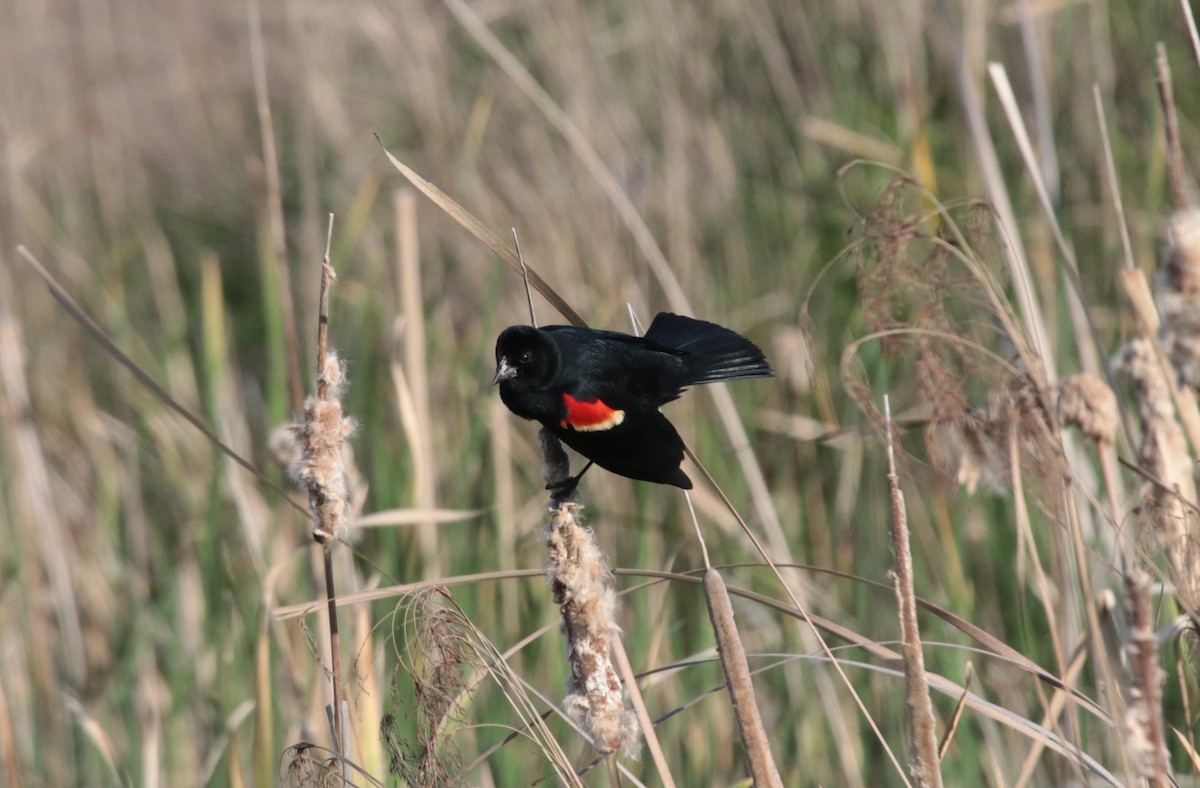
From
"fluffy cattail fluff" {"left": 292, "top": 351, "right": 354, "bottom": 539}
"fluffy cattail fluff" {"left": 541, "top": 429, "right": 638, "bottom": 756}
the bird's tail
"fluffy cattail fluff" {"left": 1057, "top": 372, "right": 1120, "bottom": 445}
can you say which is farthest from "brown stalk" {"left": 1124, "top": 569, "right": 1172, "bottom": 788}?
the bird's tail

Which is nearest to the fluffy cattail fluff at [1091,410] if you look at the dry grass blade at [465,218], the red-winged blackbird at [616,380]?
the red-winged blackbird at [616,380]

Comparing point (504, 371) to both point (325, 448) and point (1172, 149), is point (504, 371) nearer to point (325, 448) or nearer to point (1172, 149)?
point (325, 448)

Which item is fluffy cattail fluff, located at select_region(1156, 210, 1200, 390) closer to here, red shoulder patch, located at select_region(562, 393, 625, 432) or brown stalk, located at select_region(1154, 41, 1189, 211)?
brown stalk, located at select_region(1154, 41, 1189, 211)

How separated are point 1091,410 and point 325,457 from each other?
761 mm

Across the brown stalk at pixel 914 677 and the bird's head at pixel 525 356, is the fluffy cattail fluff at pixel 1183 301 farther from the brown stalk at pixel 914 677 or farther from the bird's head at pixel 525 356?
the bird's head at pixel 525 356

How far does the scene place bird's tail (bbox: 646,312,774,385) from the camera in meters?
1.73

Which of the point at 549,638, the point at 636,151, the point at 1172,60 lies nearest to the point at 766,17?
the point at 636,151

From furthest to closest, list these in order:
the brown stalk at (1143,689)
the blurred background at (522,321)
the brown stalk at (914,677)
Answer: the blurred background at (522,321)
the brown stalk at (914,677)
the brown stalk at (1143,689)

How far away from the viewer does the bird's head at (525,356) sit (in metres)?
1.61

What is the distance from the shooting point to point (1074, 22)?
3.41 m

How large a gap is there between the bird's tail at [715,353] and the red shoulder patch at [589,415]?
187 mm

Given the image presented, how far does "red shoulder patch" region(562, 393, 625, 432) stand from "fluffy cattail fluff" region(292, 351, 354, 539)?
516 millimetres

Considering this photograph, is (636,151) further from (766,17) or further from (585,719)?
(585,719)

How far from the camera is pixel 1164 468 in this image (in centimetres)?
119
